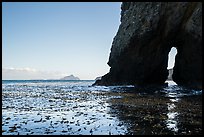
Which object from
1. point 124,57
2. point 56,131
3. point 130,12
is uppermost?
point 130,12

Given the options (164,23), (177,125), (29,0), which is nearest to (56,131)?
(177,125)

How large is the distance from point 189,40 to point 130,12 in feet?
60.3

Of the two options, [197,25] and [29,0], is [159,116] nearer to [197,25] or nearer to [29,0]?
[29,0]

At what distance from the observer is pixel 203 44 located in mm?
33250

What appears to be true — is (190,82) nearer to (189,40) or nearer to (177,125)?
(189,40)

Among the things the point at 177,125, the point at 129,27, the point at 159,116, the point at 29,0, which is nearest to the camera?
the point at 177,125

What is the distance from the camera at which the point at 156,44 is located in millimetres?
47125

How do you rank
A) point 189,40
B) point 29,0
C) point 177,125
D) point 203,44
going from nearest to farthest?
1. point 177,125
2. point 29,0
3. point 203,44
4. point 189,40

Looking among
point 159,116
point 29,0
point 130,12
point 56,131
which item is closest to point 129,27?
point 130,12

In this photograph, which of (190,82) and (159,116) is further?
(190,82)

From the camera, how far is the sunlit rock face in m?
37.3

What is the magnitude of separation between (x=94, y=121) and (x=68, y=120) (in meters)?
1.63

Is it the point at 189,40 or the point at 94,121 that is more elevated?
the point at 189,40

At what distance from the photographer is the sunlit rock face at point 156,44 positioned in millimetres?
37341
